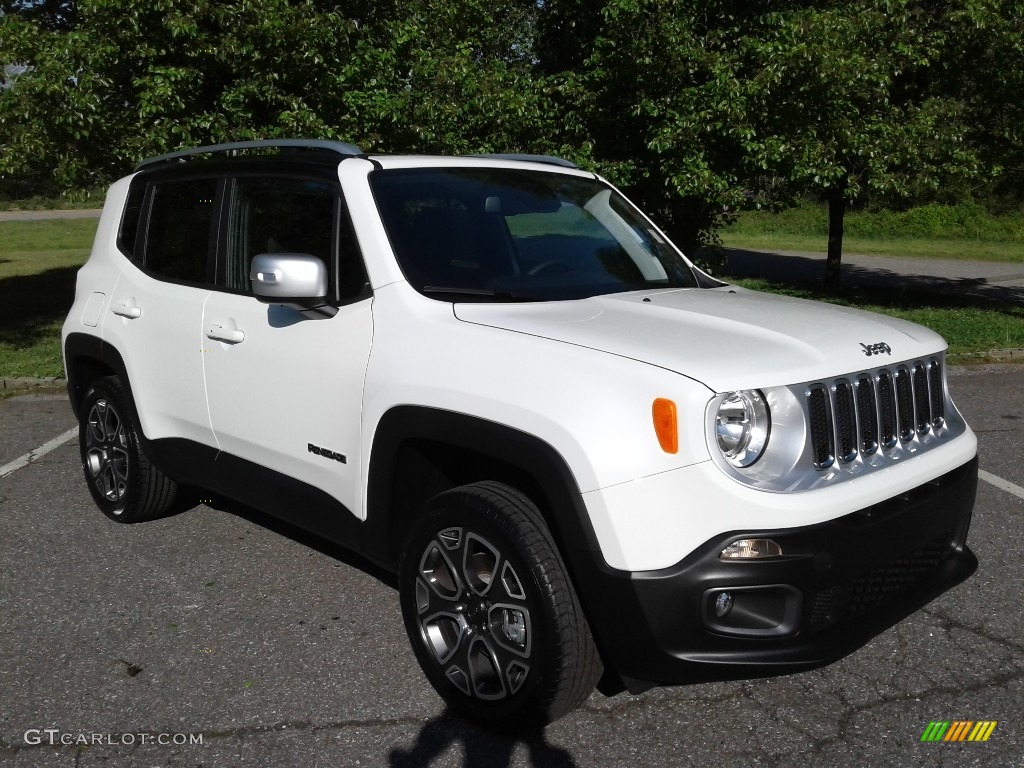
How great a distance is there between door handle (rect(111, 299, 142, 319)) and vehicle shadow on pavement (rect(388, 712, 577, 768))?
2519 mm

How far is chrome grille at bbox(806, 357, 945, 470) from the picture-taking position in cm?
304

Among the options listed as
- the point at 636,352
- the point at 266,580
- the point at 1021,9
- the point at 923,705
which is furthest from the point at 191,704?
the point at 1021,9

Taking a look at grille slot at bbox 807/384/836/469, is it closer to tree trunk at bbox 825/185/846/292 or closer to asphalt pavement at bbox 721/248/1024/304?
asphalt pavement at bbox 721/248/1024/304

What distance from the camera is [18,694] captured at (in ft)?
11.6

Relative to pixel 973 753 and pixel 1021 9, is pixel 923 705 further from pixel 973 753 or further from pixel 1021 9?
pixel 1021 9

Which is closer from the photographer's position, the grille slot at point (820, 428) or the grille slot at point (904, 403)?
the grille slot at point (820, 428)

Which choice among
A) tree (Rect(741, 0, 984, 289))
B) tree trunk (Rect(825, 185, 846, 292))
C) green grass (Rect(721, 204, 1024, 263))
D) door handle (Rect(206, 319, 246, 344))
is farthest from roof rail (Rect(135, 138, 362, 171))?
green grass (Rect(721, 204, 1024, 263))

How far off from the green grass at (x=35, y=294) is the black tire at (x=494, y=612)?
7115 mm

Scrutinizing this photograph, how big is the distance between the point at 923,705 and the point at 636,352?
5.16ft

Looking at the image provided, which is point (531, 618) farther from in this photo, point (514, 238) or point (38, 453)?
point (38, 453)

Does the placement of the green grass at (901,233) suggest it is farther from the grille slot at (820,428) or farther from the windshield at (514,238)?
the grille slot at (820,428)

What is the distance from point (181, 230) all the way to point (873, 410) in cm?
315

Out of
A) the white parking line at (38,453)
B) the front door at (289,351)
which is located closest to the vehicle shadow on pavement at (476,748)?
the front door at (289,351)

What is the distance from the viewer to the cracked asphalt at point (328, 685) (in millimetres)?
3178
